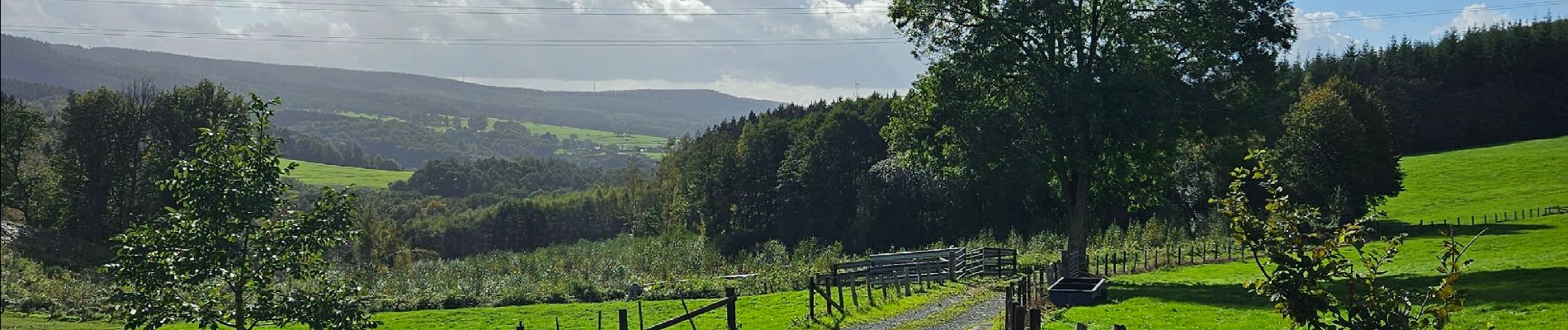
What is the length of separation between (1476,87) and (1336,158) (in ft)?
253

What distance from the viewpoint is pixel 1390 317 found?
9.40m

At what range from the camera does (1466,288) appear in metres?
30.4

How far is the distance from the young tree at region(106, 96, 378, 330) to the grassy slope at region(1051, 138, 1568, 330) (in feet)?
47.2

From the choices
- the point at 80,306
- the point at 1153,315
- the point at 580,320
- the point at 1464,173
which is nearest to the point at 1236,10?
the point at 1153,315

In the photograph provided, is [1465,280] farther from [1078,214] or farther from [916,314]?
[916,314]

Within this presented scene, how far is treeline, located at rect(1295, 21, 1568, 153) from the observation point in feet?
402

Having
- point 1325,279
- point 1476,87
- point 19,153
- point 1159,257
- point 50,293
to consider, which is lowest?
point 50,293

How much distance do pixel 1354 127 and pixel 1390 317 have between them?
68258 mm

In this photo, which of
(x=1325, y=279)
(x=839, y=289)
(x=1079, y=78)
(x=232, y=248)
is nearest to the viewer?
(x=1325, y=279)

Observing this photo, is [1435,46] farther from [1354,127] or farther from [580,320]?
[580,320]

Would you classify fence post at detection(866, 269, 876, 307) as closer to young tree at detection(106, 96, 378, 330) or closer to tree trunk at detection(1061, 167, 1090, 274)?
tree trunk at detection(1061, 167, 1090, 274)

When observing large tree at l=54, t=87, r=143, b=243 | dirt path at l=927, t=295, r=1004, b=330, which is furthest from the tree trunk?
large tree at l=54, t=87, r=143, b=243

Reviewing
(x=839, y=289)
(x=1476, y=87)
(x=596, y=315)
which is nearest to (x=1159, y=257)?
(x=839, y=289)

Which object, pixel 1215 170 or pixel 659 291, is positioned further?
pixel 1215 170
